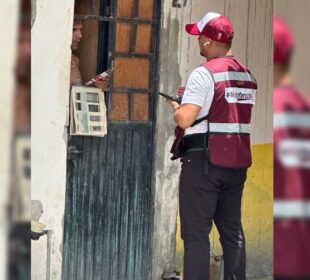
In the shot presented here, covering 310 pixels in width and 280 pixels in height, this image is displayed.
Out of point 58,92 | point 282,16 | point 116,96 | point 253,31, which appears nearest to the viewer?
point 282,16

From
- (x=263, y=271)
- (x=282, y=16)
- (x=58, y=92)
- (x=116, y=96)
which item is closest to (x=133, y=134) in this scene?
(x=116, y=96)

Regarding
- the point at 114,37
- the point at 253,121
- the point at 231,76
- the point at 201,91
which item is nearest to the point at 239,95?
the point at 231,76

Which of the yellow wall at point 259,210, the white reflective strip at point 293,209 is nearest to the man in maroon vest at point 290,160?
the white reflective strip at point 293,209

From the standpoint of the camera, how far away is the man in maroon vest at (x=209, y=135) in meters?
4.55

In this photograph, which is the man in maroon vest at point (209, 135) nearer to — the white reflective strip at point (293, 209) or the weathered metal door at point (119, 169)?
the weathered metal door at point (119, 169)

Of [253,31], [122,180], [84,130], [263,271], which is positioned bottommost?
[263,271]

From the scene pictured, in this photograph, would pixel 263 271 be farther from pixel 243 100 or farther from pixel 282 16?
pixel 282 16

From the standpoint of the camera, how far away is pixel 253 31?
636 centimetres

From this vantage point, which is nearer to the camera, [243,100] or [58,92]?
[243,100]

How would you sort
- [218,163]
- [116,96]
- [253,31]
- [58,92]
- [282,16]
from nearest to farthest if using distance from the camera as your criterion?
[282,16], [218,163], [58,92], [116,96], [253,31]

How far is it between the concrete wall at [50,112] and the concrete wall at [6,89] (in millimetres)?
3409

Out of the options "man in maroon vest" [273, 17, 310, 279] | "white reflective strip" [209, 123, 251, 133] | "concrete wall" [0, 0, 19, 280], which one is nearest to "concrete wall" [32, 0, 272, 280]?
"white reflective strip" [209, 123, 251, 133]

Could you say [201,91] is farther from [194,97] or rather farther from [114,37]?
[114,37]

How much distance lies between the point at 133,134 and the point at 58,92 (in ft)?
2.44
